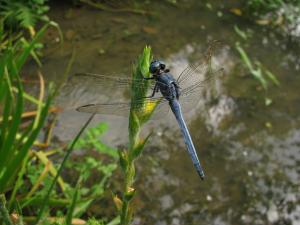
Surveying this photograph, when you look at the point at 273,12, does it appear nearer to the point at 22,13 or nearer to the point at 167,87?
the point at 22,13

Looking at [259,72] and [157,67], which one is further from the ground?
[157,67]

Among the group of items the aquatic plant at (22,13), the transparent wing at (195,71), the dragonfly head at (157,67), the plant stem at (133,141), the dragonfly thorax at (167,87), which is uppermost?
the plant stem at (133,141)

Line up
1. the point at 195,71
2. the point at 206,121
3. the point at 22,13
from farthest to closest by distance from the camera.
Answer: the point at 22,13, the point at 206,121, the point at 195,71

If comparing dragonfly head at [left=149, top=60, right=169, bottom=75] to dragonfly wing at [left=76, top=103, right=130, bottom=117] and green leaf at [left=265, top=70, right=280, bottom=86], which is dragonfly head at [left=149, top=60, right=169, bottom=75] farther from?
green leaf at [left=265, top=70, right=280, bottom=86]

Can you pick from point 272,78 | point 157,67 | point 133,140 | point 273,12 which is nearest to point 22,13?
point 272,78

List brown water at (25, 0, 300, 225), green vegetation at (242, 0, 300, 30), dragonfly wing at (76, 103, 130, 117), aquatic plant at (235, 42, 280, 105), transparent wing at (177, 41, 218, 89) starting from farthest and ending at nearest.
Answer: green vegetation at (242, 0, 300, 30), aquatic plant at (235, 42, 280, 105), brown water at (25, 0, 300, 225), transparent wing at (177, 41, 218, 89), dragonfly wing at (76, 103, 130, 117)

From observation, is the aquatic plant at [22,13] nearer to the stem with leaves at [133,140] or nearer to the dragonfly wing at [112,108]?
the dragonfly wing at [112,108]

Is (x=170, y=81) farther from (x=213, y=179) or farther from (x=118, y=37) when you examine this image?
(x=118, y=37)

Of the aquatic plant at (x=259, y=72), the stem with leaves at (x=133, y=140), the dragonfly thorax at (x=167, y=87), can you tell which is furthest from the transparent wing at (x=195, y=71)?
the aquatic plant at (x=259, y=72)

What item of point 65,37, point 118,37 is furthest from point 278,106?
point 65,37

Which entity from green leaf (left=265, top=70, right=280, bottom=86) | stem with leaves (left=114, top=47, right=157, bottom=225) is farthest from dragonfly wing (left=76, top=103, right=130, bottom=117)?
green leaf (left=265, top=70, right=280, bottom=86)
